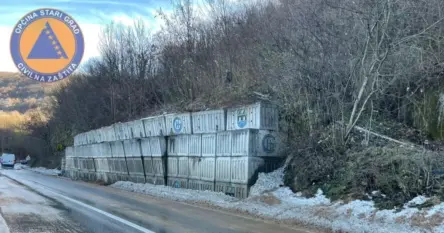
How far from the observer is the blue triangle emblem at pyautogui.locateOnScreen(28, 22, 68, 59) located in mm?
6265

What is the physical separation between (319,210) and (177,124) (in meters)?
9.64

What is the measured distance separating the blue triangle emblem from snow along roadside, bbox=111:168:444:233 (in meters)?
6.61

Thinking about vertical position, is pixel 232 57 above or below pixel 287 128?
above

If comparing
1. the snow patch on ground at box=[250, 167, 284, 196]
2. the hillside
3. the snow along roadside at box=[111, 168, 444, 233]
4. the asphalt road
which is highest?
the hillside

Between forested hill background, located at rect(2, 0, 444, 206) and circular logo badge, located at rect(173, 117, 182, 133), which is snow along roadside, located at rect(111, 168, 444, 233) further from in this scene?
circular logo badge, located at rect(173, 117, 182, 133)

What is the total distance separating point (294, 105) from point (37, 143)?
67.7 m

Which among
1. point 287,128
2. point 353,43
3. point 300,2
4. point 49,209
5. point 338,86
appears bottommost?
point 49,209

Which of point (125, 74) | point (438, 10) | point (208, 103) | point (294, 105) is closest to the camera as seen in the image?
point (438, 10)

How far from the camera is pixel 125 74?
35750 mm

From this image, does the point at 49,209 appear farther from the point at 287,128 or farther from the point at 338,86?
the point at 338,86

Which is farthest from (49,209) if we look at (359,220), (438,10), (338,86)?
(438,10)

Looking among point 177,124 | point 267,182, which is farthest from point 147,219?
point 177,124

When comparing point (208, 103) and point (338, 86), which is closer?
point (338, 86)

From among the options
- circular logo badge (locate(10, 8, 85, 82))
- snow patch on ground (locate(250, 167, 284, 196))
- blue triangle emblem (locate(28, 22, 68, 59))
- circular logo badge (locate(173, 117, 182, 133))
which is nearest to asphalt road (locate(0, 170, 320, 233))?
snow patch on ground (locate(250, 167, 284, 196))
